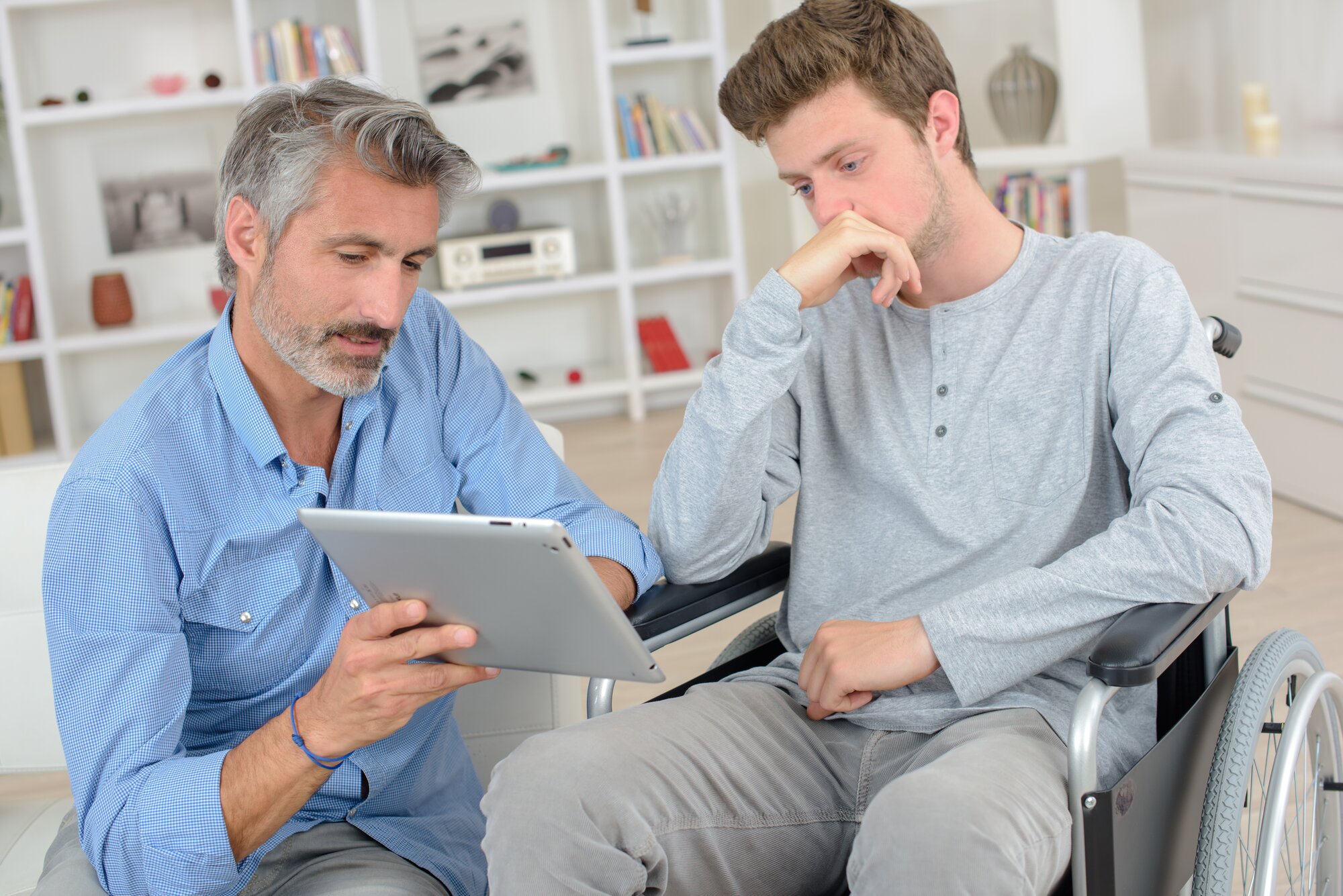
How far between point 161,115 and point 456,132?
1079 mm

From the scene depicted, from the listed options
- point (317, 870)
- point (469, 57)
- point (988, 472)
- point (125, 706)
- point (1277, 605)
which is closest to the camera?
point (125, 706)

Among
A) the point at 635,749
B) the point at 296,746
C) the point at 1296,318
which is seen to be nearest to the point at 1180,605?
the point at 635,749

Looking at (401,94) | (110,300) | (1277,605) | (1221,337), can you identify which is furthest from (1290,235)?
(110,300)

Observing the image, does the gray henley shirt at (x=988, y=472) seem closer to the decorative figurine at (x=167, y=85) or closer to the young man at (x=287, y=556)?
the young man at (x=287, y=556)

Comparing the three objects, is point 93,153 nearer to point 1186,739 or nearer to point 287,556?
point 287,556

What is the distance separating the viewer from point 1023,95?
4.23m

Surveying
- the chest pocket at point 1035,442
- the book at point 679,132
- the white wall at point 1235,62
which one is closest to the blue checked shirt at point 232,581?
the chest pocket at point 1035,442

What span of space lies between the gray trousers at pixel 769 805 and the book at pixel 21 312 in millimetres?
4078

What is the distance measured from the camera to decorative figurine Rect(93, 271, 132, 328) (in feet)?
15.7

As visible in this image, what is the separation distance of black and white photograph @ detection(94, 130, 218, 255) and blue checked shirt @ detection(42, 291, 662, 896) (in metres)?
3.78

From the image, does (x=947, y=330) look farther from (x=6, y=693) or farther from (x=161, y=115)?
(x=161, y=115)

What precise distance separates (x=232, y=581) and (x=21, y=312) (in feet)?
12.8

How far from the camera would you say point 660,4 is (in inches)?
206

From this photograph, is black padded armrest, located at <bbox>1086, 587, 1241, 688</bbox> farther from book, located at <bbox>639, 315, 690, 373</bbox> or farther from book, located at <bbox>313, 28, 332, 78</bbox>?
book, located at <bbox>313, 28, 332, 78</bbox>
